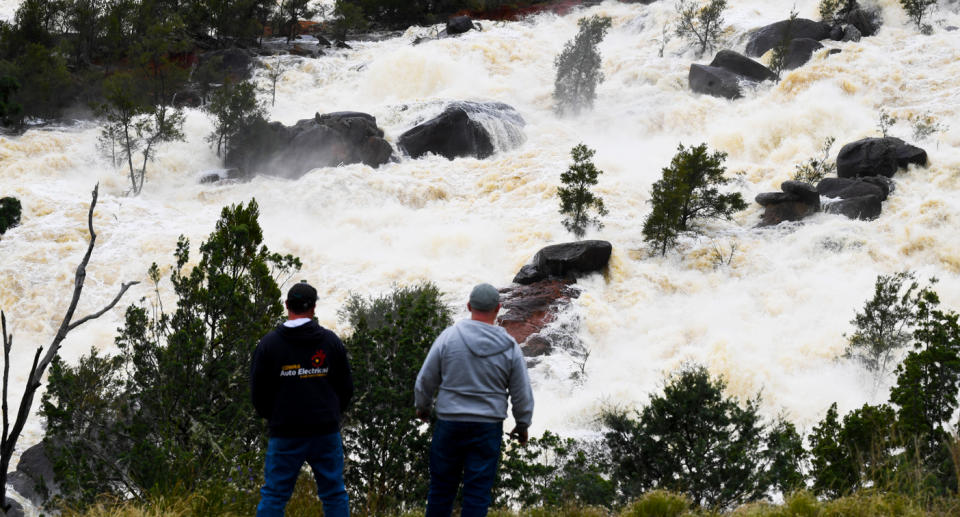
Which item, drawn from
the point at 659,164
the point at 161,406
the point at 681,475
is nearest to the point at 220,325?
the point at 161,406

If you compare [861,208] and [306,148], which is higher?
[306,148]

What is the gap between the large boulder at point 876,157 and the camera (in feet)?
74.1

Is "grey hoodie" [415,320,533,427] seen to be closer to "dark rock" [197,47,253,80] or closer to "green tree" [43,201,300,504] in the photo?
"green tree" [43,201,300,504]

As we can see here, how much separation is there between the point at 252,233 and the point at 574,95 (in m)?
29.1

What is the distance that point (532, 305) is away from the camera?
1848 centimetres

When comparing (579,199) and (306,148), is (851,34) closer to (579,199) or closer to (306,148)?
(579,199)

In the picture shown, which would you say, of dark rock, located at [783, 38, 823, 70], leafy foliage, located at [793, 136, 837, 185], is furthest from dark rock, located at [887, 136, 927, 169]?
dark rock, located at [783, 38, 823, 70]

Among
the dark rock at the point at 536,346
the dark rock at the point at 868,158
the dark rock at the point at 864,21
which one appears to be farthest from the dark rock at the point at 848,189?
the dark rock at the point at 864,21

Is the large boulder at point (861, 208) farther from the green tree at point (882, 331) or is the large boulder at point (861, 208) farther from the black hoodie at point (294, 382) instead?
the black hoodie at point (294, 382)

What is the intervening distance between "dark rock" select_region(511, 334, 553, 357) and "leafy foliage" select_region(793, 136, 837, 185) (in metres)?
12.6

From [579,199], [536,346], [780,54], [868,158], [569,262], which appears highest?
[780,54]

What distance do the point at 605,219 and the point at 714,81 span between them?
13.5 m

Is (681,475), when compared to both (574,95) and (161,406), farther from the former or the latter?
(574,95)

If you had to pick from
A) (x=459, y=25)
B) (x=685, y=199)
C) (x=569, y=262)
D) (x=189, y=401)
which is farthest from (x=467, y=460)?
(x=459, y=25)
